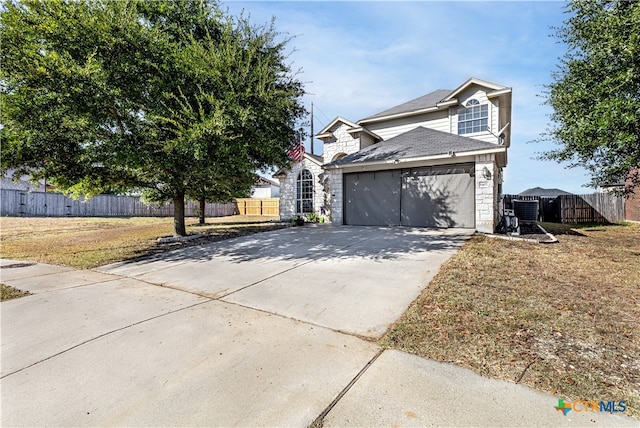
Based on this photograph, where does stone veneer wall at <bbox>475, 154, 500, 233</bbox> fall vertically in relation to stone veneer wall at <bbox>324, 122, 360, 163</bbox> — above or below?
below

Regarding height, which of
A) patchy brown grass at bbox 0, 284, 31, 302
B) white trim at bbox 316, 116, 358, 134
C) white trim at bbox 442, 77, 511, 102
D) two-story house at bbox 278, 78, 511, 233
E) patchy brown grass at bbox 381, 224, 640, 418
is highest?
white trim at bbox 442, 77, 511, 102

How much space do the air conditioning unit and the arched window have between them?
10.7m

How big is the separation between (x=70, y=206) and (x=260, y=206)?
48.2 feet

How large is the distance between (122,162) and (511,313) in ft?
29.2

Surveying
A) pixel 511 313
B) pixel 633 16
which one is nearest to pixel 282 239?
pixel 511 313

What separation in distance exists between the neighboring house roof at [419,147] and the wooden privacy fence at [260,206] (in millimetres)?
15595

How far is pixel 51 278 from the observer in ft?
18.5

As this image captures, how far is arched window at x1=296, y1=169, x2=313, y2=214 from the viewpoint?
702 inches

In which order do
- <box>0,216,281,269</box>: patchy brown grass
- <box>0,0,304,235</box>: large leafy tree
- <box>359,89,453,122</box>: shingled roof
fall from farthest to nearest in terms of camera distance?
<box>359,89,453,122</box>: shingled roof, <box>0,216,281,269</box>: patchy brown grass, <box>0,0,304,235</box>: large leafy tree

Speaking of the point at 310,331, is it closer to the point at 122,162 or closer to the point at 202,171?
the point at 202,171

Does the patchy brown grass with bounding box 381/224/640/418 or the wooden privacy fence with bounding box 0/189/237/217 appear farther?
the wooden privacy fence with bounding box 0/189/237/217

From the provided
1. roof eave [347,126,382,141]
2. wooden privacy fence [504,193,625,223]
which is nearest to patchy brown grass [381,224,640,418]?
roof eave [347,126,382,141]

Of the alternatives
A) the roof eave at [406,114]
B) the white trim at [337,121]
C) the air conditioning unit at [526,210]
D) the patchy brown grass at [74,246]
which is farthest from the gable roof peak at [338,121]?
the patchy brown grass at [74,246]

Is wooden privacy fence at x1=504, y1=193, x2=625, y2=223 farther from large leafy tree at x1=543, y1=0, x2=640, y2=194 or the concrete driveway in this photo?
the concrete driveway
